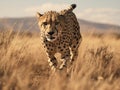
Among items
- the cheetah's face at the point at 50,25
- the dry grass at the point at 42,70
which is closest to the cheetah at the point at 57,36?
the cheetah's face at the point at 50,25

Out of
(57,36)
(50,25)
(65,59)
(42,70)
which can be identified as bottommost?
(42,70)

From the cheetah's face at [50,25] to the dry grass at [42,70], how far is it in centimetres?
47

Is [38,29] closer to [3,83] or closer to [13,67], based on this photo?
[13,67]

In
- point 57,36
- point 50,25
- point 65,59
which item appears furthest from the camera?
point 65,59

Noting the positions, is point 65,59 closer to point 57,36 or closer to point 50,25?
point 57,36

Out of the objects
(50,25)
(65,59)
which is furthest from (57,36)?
(65,59)

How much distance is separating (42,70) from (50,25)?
1.02 m

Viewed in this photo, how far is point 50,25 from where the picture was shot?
651 cm

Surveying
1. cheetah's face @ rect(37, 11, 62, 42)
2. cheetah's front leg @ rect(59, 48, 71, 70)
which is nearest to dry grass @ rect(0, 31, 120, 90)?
cheetah's front leg @ rect(59, 48, 71, 70)

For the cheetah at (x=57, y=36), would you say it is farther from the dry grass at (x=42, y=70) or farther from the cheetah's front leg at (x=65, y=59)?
the dry grass at (x=42, y=70)

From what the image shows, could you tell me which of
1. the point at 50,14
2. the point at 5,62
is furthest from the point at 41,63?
the point at 5,62

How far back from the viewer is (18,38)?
700 centimetres

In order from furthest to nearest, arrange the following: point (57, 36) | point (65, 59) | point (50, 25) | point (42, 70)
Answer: point (42, 70), point (65, 59), point (57, 36), point (50, 25)

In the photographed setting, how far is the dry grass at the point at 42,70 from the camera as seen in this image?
4.36 metres
